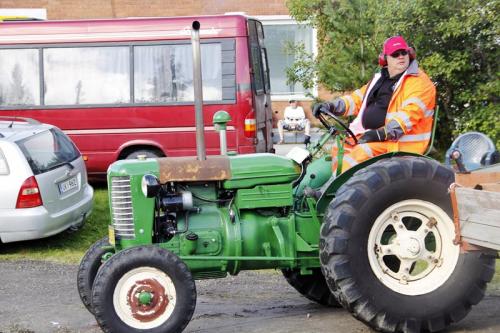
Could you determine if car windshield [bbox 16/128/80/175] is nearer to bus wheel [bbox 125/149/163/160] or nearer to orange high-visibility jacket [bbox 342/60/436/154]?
bus wheel [bbox 125/149/163/160]

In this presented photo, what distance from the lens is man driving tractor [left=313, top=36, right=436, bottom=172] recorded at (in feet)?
20.6

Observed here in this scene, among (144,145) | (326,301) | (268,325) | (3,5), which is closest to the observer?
(268,325)

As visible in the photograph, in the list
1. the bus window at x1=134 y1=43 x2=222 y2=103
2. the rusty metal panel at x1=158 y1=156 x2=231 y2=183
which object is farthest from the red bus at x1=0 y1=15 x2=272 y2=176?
the rusty metal panel at x1=158 y1=156 x2=231 y2=183

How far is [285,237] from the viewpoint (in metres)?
6.25

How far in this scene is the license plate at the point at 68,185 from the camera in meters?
10.1

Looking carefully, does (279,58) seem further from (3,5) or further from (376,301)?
(376,301)

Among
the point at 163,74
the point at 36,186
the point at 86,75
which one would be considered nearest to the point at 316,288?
the point at 36,186

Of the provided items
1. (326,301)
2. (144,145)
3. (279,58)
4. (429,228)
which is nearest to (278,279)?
(326,301)

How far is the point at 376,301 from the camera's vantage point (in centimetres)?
583

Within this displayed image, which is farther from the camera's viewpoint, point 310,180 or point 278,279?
point 278,279

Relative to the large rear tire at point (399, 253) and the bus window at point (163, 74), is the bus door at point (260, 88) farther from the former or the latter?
the large rear tire at point (399, 253)

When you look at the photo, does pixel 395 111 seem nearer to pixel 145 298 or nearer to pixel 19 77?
pixel 145 298

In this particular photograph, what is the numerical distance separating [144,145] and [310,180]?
749 cm

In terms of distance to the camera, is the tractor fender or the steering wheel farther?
the steering wheel
